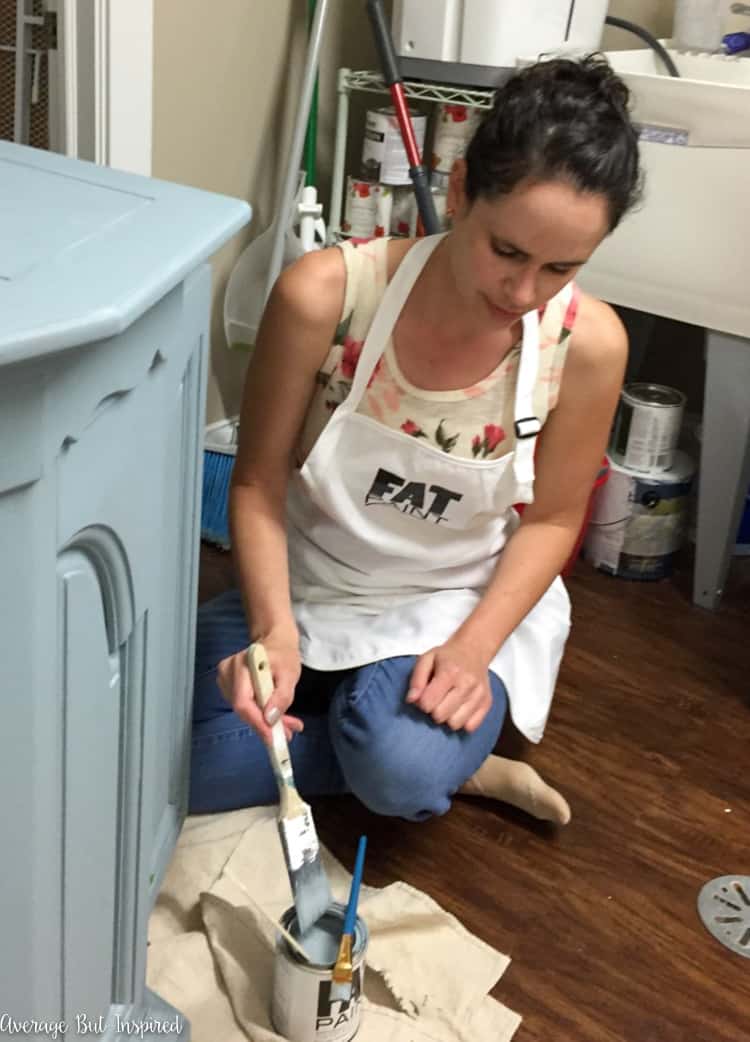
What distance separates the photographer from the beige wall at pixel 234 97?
5.44 feet

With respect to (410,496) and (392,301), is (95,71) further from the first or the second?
(410,496)

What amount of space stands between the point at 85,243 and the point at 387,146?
127 centimetres

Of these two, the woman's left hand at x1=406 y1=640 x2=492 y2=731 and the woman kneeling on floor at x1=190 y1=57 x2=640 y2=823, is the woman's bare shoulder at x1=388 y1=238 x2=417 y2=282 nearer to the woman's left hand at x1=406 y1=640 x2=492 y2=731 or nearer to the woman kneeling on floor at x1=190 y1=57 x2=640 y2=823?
the woman kneeling on floor at x1=190 y1=57 x2=640 y2=823

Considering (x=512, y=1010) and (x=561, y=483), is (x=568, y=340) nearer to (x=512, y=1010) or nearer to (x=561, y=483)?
(x=561, y=483)

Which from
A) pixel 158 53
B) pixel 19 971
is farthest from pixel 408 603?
pixel 158 53

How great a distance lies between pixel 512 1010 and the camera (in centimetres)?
109

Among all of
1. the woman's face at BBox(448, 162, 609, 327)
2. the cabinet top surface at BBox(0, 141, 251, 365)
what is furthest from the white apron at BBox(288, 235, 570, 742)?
the cabinet top surface at BBox(0, 141, 251, 365)

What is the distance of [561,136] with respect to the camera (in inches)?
36.5

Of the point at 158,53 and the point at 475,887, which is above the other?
the point at 158,53

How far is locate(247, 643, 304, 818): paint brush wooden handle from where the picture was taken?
94cm

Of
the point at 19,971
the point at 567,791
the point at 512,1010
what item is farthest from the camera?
the point at 567,791

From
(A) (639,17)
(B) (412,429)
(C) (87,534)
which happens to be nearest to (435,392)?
(B) (412,429)

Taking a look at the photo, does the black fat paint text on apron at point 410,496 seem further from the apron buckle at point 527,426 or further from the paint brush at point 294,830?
the paint brush at point 294,830

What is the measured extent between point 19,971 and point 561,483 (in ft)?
2.44
